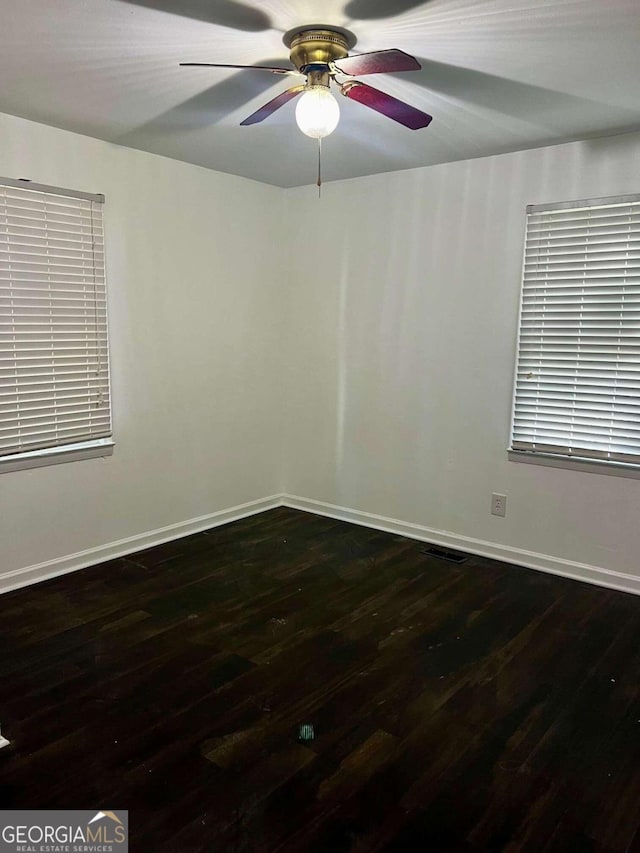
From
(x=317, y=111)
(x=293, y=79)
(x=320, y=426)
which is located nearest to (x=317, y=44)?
(x=317, y=111)

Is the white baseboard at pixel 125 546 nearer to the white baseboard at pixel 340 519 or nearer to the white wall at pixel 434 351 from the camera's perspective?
the white baseboard at pixel 340 519

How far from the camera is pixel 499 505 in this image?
12.2ft

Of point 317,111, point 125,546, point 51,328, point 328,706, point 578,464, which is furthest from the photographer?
point 125,546

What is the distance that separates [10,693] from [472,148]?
11.1ft

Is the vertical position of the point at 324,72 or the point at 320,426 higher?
the point at 324,72

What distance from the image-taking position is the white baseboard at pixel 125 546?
3.23 m

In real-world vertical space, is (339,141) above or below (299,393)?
above

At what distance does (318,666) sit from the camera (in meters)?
2.52

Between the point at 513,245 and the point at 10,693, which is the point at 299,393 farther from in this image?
the point at 10,693

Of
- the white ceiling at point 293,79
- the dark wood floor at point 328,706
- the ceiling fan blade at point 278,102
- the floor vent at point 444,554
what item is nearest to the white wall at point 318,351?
the floor vent at point 444,554

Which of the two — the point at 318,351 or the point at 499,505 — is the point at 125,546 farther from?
the point at 499,505

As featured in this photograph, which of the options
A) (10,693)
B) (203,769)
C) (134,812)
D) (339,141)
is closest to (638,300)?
(339,141)

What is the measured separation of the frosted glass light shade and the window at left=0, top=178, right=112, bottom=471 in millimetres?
1663

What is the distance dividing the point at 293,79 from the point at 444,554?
2703 millimetres
